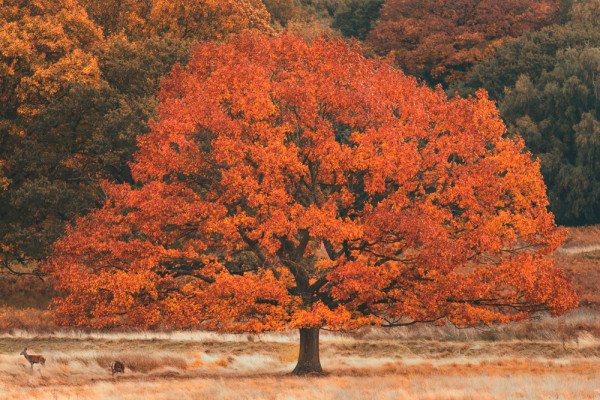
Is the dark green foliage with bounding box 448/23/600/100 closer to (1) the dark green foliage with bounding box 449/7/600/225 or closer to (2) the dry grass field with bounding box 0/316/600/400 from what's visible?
(1) the dark green foliage with bounding box 449/7/600/225

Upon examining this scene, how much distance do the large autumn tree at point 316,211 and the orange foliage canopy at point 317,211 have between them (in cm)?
6

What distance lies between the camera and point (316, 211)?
2067cm

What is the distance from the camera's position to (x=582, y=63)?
59.7 metres

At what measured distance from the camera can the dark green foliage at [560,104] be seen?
5625 cm

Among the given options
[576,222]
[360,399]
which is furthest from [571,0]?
[360,399]

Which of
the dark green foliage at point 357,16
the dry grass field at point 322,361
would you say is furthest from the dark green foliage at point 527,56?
the dark green foliage at point 357,16

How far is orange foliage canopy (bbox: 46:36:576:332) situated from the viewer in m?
21.0

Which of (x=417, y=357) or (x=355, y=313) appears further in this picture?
(x=417, y=357)

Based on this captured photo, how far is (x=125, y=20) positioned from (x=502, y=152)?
32.5 meters

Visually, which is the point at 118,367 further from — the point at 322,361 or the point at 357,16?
the point at 357,16

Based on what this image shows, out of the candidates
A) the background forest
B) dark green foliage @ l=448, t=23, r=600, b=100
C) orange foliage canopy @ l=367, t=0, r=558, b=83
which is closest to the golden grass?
the background forest

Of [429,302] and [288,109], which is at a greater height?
[288,109]

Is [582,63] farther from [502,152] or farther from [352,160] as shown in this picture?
[352,160]

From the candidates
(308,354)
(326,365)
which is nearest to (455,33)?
(326,365)
